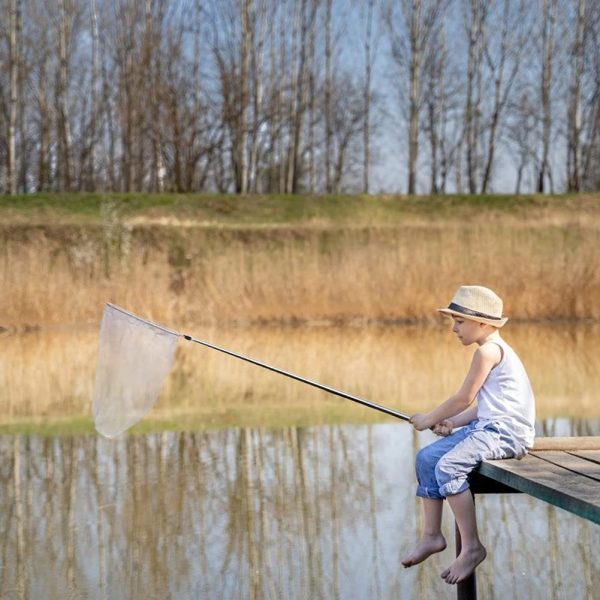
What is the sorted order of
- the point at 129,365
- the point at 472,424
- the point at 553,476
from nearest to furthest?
the point at 553,476, the point at 472,424, the point at 129,365

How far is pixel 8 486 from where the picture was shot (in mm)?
7598

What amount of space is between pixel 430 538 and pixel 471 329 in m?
0.99

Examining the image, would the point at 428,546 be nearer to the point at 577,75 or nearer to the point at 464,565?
the point at 464,565

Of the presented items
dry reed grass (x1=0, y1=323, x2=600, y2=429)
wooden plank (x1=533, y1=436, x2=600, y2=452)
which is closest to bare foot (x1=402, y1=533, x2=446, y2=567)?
wooden plank (x1=533, y1=436, x2=600, y2=452)

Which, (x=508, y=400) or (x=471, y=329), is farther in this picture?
(x=471, y=329)

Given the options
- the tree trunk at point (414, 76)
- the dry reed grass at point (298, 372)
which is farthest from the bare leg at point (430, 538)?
the tree trunk at point (414, 76)

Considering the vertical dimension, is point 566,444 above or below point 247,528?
above

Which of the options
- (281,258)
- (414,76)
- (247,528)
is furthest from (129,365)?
(414,76)

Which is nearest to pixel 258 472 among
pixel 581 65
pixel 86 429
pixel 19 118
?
pixel 86 429

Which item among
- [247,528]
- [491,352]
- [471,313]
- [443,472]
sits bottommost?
[247,528]

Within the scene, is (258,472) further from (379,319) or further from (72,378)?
(379,319)

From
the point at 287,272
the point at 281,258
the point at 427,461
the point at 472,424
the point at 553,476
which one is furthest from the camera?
the point at 281,258

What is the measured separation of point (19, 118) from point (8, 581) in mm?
37372

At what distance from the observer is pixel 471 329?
212 inches
